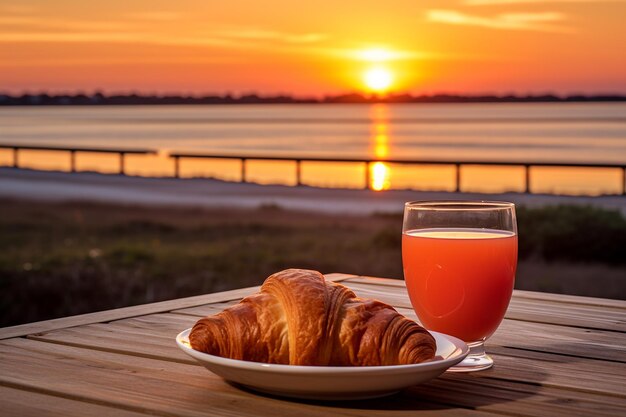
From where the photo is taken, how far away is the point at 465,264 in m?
1.29

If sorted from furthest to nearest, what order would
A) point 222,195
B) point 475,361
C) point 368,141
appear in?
point 368,141, point 222,195, point 475,361

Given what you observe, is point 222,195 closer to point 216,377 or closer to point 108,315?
point 108,315

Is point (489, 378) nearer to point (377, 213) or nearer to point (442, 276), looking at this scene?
point (442, 276)

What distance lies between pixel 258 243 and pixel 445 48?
2011cm

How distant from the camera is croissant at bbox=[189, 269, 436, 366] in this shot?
107 centimetres

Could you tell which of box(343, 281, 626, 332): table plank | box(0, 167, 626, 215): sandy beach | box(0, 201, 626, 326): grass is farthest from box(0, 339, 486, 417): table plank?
box(0, 167, 626, 215): sandy beach

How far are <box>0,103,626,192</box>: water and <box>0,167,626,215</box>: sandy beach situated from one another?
84cm

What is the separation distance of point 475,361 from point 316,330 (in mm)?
295

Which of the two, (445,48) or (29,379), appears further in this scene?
(445,48)

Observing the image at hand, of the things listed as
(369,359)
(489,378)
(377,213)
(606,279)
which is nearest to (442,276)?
(489,378)

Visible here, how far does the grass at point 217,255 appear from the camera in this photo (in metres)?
6.41

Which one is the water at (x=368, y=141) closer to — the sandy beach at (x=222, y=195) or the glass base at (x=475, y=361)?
the sandy beach at (x=222, y=195)

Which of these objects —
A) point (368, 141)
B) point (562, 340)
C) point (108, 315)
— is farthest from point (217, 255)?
point (368, 141)

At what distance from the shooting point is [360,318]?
1081 millimetres
